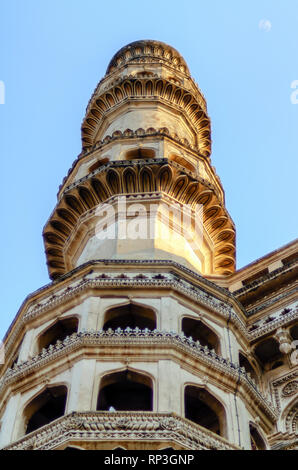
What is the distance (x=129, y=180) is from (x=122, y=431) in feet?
39.0

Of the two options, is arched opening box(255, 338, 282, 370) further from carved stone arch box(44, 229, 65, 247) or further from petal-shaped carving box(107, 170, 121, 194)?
carved stone arch box(44, 229, 65, 247)

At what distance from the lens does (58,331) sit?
20.7 meters

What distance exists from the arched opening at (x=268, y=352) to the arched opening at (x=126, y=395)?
3.94 meters

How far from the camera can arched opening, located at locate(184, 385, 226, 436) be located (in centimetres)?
1800

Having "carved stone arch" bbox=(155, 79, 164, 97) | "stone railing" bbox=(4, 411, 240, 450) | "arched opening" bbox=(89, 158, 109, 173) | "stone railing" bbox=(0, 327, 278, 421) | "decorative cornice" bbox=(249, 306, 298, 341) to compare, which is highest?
"carved stone arch" bbox=(155, 79, 164, 97)

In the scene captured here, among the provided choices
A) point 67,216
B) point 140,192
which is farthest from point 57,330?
point 67,216

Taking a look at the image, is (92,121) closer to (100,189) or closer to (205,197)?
(100,189)

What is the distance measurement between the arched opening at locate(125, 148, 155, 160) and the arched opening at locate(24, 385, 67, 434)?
1185 cm

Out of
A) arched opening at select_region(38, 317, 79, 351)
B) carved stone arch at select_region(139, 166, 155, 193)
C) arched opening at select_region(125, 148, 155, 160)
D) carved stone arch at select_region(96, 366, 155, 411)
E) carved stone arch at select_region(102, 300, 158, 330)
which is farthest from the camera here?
arched opening at select_region(125, 148, 155, 160)

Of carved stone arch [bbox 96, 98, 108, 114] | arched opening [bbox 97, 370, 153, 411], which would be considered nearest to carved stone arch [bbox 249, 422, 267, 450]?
arched opening [bbox 97, 370, 153, 411]

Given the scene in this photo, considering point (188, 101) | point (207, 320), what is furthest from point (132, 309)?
point (188, 101)

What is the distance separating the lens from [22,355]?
20.0m

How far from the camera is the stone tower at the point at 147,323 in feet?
56.0
